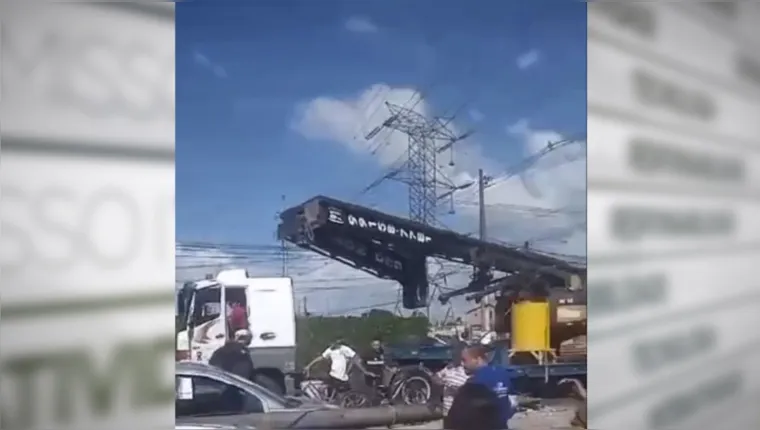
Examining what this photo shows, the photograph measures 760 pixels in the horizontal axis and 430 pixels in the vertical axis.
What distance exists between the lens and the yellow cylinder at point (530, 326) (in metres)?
1.71

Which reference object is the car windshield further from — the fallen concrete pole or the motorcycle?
the fallen concrete pole

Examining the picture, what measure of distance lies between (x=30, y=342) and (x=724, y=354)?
1648 millimetres

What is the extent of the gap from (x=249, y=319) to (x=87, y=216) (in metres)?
0.42

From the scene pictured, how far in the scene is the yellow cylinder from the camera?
171 cm

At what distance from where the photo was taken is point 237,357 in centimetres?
166

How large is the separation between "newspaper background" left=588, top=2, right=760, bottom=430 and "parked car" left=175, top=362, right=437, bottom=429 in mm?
503

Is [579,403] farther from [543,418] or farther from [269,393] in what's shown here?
[269,393]

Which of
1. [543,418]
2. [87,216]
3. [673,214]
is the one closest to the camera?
[87,216]

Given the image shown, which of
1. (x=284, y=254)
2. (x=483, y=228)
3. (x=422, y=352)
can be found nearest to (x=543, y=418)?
(x=422, y=352)

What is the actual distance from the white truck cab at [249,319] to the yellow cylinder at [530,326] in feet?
1.67

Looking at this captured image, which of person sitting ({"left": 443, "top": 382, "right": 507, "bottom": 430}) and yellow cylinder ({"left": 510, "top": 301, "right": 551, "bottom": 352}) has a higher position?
yellow cylinder ({"left": 510, "top": 301, "right": 551, "bottom": 352})

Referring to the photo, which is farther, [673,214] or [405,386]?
[673,214]

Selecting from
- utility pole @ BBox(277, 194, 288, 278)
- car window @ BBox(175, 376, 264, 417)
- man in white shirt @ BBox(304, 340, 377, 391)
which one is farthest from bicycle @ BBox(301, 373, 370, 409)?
utility pole @ BBox(277, 194, 288, 278)

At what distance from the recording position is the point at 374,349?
1682 mm
